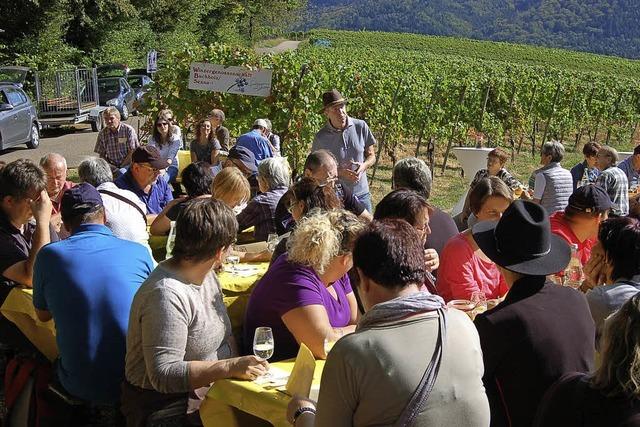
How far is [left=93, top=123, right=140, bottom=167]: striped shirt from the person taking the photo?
30.6ft

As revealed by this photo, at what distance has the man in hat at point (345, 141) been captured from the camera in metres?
7.58

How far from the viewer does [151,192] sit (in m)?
6.78

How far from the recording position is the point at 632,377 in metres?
2.11

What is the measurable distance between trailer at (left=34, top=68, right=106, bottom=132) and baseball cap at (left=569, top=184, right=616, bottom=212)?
17911mm

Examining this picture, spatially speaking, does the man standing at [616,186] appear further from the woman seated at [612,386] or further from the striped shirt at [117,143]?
the striped shirt at [117,143]

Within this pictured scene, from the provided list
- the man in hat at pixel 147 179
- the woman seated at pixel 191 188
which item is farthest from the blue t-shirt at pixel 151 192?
the woman seated at pixel 191 188

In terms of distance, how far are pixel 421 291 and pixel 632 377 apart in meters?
0.68

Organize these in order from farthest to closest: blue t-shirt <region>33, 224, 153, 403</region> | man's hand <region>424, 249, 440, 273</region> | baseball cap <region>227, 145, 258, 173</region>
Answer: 1. baseball cap <region>227, 145, 258, 173</region>
2. man's hand <region>424, 249, 440, 273</region>
3. blue t-shirt <region>33, 224, 153, 403</region>

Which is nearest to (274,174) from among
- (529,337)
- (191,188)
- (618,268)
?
(191,188)

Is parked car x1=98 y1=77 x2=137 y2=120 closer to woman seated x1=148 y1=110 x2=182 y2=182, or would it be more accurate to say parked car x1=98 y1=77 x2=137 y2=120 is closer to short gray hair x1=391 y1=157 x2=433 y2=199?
woman seated x1=148 y1=110 x2=182 y2=182

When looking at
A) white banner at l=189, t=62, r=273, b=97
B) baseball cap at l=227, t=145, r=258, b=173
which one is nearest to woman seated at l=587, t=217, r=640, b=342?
baseball cap at l=227, t=145, r=258, b=173

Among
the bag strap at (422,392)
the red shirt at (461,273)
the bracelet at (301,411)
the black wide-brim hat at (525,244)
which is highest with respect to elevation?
the black wide-brim hat at (525,244)

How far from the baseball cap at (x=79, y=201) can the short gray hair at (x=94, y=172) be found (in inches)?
77.4

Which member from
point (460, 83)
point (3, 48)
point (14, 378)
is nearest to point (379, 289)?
point (14, 378)
